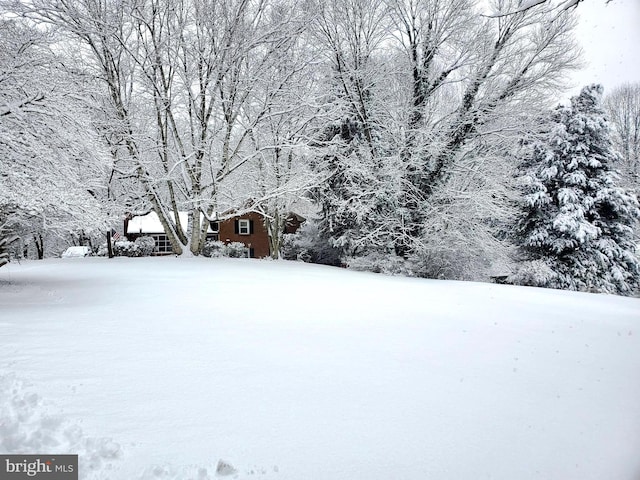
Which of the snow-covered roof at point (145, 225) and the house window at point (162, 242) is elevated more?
the snow-covered roof at point (145, 225)

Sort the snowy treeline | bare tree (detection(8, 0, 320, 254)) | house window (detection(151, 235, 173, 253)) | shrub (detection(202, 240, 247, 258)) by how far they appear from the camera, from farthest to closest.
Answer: house window (detection(151, 235, 173, 253)) < shrub (detection(202, 240, 247, 258)) < bare tree (detection(8, 0, 320, 254)) < the snowy treeline

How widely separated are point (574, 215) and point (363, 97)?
811cm

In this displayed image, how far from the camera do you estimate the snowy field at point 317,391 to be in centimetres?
255

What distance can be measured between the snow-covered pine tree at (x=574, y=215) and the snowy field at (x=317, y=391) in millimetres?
7455

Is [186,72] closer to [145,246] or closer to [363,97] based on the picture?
[363,97]

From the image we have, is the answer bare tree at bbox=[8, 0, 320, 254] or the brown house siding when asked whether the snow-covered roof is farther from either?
bare tree at bbox=[8, 0, 320, 254]

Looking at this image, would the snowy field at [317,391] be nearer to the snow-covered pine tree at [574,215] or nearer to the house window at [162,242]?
the snow-covered pine tree at [574,215]

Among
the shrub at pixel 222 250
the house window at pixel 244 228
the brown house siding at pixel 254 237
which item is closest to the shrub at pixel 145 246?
the shrub at pixel 222 250

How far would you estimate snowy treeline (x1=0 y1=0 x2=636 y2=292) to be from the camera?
1366cm

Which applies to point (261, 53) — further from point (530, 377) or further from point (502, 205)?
point (530, 377)

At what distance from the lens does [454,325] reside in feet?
20.0

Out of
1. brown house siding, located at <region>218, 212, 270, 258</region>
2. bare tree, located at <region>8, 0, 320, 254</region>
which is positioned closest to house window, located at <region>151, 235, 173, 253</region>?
brown house siding, located at <region>218, 212, 270, 258</region>

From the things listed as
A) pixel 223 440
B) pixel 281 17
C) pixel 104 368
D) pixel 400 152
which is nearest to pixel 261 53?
pixel 281 17

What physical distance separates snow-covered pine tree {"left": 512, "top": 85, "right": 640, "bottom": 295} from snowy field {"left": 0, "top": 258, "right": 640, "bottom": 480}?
24.5 ft
